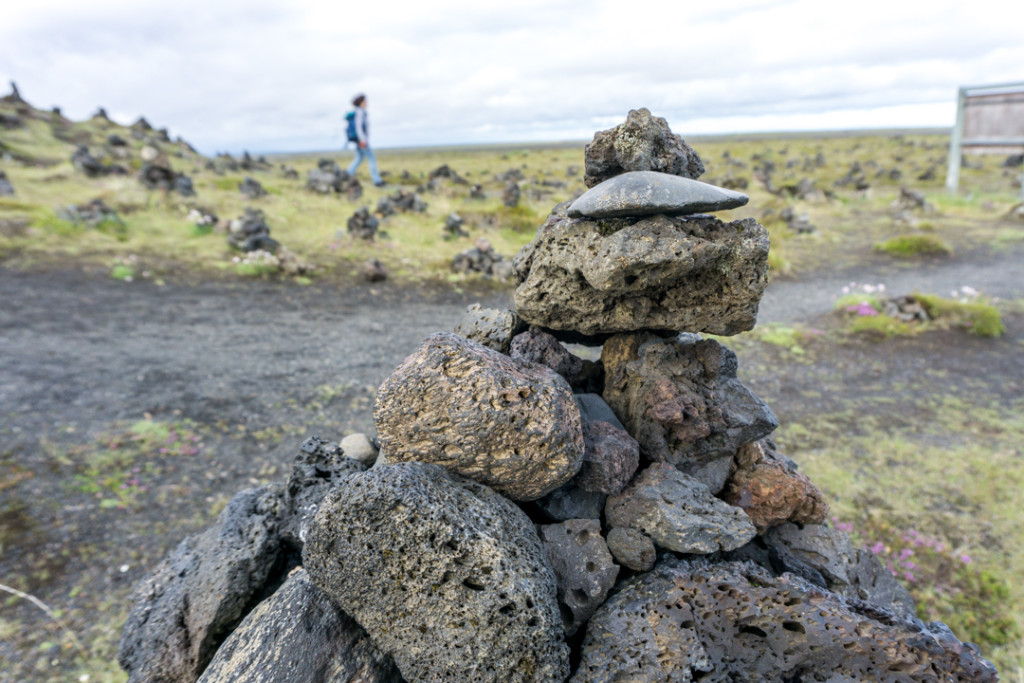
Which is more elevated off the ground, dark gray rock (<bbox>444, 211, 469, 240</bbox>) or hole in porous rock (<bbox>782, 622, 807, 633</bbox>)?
dark gray rock (<bbox>444, 211, 469, 240</bbox>)

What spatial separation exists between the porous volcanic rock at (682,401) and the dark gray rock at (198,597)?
3.06 metres

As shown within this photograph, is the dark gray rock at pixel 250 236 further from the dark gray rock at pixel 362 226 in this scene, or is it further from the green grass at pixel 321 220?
the dark gray rock at pixel 362 226

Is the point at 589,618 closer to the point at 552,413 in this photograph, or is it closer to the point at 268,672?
the point at 552,413

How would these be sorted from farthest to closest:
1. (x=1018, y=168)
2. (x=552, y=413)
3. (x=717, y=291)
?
(x=1018, y=168) < (x=717, y=291) < (x=552, y=413)

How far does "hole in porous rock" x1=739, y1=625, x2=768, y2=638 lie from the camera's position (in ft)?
11.0

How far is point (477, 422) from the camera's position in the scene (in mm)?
3387

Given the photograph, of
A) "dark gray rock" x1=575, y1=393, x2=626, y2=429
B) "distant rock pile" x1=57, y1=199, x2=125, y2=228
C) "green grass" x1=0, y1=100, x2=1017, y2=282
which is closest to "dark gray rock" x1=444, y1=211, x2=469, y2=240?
"green grass" x1=0, y1=100, x2=1017, y2=282

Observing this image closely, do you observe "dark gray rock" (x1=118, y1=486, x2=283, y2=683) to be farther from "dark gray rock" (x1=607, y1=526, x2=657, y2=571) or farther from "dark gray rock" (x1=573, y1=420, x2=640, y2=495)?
"dark gray rock" (x1=607, y1=526, x2=657, y2=571)

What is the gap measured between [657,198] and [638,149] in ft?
2.96

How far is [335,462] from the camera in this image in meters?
4.80

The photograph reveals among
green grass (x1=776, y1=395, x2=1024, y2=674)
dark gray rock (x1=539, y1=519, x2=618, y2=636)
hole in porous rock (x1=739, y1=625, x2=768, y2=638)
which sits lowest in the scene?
green grass (x1=776, y1=395, x2=1024, y2=674)

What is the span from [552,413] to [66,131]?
3993 cm

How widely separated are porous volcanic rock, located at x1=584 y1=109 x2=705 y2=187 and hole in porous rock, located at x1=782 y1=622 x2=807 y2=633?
3.34 m

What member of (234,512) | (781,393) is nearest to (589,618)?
(234,512)
